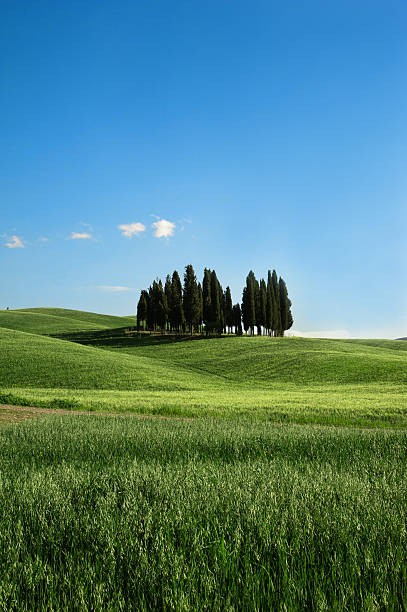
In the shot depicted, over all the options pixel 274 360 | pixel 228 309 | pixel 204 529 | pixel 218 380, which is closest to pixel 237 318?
pixel 228 309

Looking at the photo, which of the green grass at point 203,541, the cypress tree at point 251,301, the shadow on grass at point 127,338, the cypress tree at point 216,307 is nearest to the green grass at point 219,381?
the shadow on grass at point 127,338

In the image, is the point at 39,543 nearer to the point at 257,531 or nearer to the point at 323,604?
the point at 257,531

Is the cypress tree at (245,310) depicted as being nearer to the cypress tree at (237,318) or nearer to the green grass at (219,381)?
the cypress tree at (237,318)

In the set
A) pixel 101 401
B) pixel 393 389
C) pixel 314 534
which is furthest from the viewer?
pixel 393 389

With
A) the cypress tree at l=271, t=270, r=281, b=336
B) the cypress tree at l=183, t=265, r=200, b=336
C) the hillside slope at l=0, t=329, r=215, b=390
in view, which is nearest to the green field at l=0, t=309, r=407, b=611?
the hillside slope at l=0, t=329, r=215, b=390

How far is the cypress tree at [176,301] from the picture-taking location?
79.6 metres

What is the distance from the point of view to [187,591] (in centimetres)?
235

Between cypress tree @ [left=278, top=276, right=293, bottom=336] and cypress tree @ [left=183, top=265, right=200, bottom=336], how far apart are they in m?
25.3

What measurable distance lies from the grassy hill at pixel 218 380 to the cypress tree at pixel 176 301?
11690mm

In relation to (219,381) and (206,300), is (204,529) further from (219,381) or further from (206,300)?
(206,300)

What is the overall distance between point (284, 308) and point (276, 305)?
27.4 feet

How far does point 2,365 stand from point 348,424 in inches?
1483

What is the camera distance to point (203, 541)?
2949mm

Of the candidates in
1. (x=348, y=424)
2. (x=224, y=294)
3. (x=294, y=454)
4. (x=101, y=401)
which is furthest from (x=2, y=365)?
(x=224, y=294)
